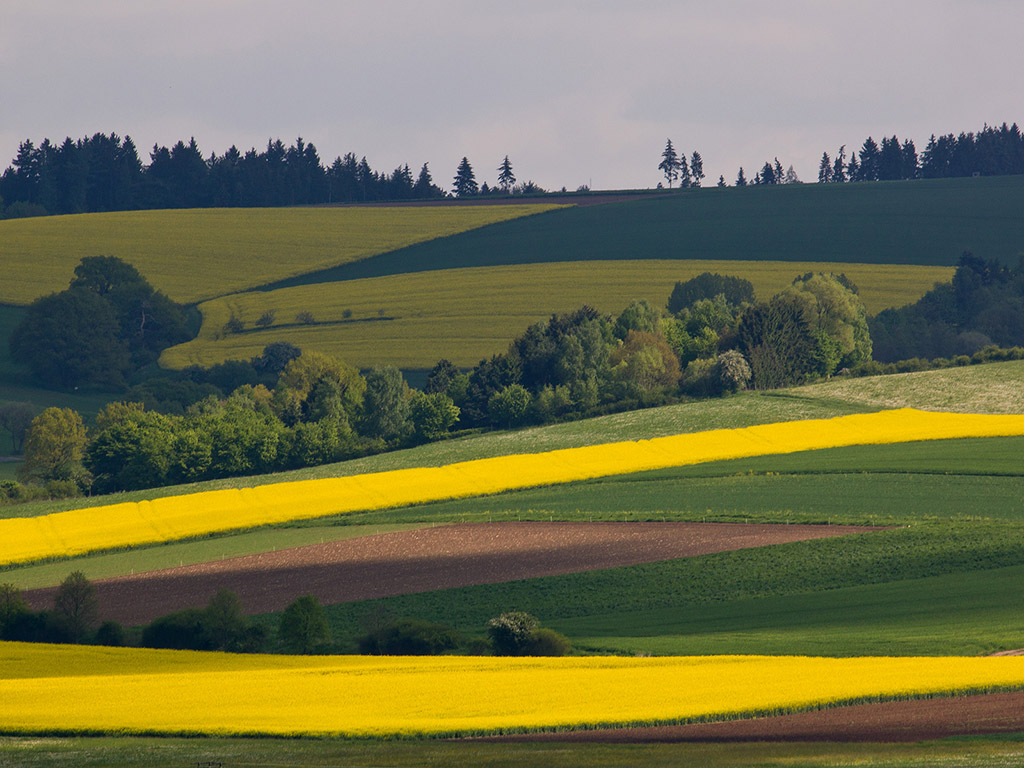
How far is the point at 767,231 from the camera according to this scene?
149 metres

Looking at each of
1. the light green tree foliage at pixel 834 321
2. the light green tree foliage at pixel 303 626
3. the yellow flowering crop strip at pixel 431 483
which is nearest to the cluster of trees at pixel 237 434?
the yellow flowering crop strip at pixel 431 483

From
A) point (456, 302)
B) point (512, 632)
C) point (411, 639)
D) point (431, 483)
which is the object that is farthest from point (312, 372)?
point (512, 632)

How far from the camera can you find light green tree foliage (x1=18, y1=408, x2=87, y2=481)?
278ft

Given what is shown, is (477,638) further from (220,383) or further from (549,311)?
(549,311)

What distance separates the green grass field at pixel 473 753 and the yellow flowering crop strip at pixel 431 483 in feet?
94.1

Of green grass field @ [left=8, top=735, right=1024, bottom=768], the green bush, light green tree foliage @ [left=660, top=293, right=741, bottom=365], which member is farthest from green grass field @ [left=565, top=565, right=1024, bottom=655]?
light green tree foliage @ [left=660, top=293, right=741, bottom=365]

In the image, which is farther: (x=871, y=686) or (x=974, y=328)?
(x=974, y=328)

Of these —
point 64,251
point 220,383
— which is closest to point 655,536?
point 220,383

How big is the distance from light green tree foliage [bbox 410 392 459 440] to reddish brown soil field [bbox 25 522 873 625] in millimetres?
33474

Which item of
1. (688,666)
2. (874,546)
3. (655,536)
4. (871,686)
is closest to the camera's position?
(871,686)

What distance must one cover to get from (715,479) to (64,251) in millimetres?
117517

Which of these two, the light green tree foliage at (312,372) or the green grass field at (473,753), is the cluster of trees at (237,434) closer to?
the light green tree foliage at (312,372)

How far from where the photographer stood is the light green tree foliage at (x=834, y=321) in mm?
94438

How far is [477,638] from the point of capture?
35.1 meters
